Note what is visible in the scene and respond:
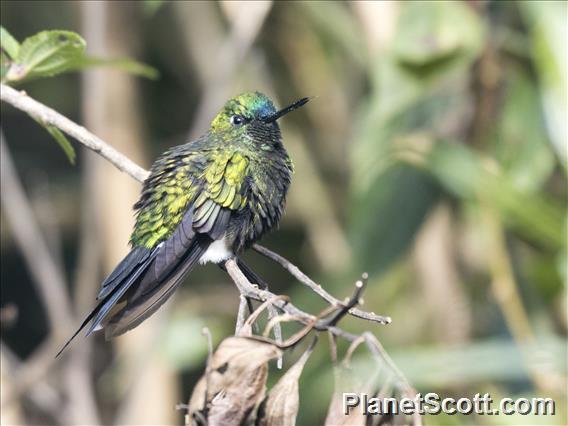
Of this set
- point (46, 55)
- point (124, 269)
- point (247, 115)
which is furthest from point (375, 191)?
point (46, 55)

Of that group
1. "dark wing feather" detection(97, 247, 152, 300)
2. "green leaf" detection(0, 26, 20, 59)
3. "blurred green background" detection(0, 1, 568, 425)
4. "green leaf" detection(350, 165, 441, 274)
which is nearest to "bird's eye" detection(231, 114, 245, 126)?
"blurred green background" detection(0, 1, 568, 425)

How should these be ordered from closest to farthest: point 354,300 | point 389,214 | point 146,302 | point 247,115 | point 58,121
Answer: point 354,300 < point 58,121 < point 146,302 < point 247,115 < point 389,214

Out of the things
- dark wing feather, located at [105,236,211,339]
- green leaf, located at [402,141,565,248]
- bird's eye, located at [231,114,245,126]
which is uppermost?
green leaf, located at [402,141,565,248]

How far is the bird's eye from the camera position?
289 cm

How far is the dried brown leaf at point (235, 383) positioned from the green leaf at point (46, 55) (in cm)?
95

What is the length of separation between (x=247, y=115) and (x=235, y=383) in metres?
1.53

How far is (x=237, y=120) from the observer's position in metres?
2.90

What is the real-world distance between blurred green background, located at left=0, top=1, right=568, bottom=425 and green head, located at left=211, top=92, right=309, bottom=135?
0.39 metres

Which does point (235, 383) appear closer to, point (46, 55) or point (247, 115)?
point (46, 55)

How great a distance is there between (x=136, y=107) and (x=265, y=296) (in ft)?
11.8

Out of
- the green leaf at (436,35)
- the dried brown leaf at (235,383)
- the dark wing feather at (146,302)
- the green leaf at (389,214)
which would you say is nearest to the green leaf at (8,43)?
the dark wing feather at (146,302)

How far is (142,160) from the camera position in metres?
4.91

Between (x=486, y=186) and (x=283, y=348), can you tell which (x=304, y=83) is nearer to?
(x=486, y=186)

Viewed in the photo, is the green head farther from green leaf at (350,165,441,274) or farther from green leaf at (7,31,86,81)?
green leaf at (350,165,441,274)
